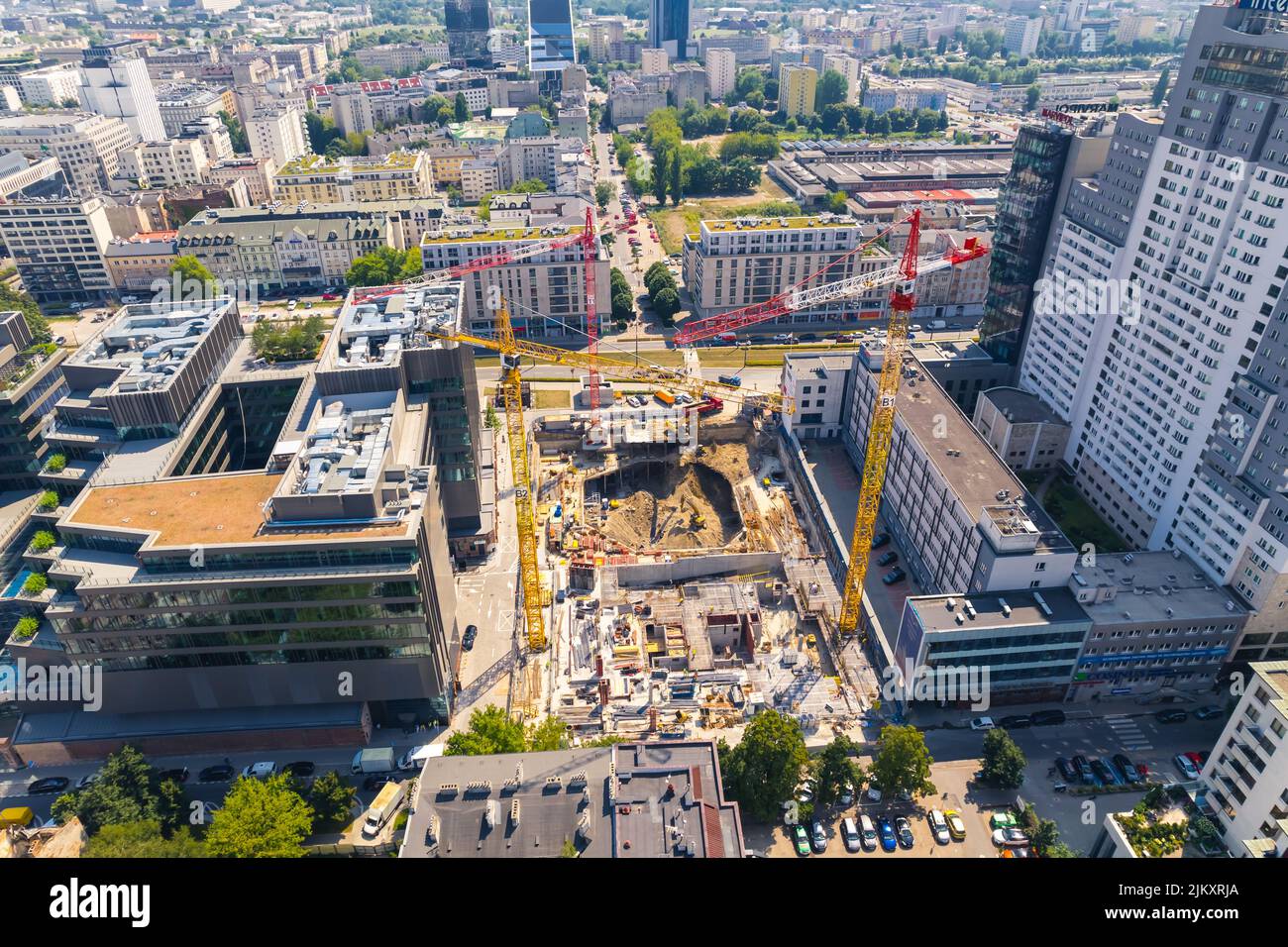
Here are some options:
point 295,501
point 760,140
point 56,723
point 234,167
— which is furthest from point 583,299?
point 760,140

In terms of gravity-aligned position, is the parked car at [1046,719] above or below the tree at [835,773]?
below

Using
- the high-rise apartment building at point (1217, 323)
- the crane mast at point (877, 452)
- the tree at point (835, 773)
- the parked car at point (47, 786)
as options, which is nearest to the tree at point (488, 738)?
the tree at point (835, 773)

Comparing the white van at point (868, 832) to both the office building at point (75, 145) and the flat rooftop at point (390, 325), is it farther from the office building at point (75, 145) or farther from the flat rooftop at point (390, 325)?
the office building at point (75, 145)

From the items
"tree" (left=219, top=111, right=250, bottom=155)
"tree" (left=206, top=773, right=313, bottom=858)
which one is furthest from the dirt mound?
"tree" (left=219, top=111, right=250, bottom=155)

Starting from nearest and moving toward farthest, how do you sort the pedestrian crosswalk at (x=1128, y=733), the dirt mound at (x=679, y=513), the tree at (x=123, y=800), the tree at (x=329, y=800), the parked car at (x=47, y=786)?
the tree at (x=123, y=800), the tree at (x=329, y=800), the parked car at (x=47, y=786), the pedestrian crosswalk at (x=1128, y=733), the dirt mound at (x=679, y=513)

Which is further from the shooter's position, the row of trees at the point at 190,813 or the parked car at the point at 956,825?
the parked car at the point at 956,825
